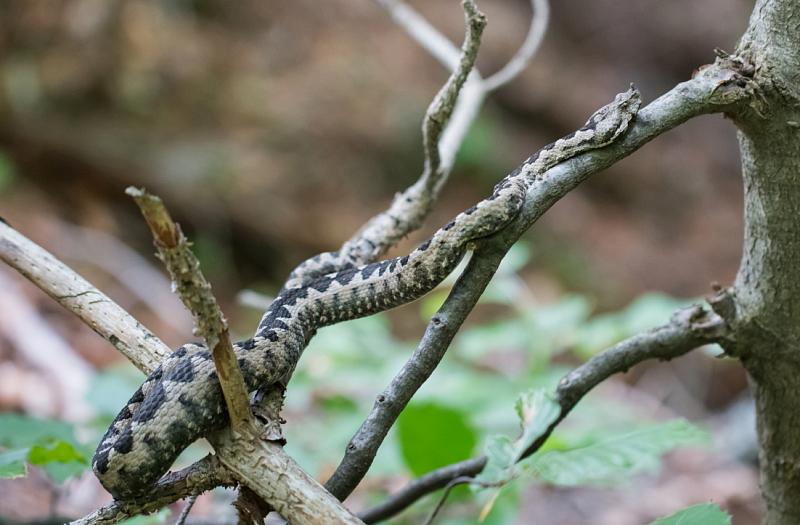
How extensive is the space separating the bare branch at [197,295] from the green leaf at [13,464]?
83cm

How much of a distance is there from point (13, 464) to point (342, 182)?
836 centimetres

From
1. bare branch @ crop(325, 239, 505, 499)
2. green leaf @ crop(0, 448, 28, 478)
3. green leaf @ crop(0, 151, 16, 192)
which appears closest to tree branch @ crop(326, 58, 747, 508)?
bare branch @ crop(325, 239, 505, 499)

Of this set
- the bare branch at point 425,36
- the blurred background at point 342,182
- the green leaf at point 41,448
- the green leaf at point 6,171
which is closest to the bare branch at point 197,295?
the green leaf at point 41,448

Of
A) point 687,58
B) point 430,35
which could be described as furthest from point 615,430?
point 687,58

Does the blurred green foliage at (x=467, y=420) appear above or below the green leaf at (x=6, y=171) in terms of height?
below

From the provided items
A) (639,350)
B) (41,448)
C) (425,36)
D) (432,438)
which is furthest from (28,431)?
(425,36)

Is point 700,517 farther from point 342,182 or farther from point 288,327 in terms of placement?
point 342,182

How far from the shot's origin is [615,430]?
5.20m

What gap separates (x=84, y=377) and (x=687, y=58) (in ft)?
36.1

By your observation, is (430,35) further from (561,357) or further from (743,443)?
(561,357)

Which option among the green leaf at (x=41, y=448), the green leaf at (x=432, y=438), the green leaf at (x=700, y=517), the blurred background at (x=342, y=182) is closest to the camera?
the green leaf at (x=700, y=517)

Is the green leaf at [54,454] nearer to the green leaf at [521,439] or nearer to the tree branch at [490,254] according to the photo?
the tree branch at [490,254]

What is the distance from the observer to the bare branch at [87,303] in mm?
2668

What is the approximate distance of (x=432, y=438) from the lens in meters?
3.84
